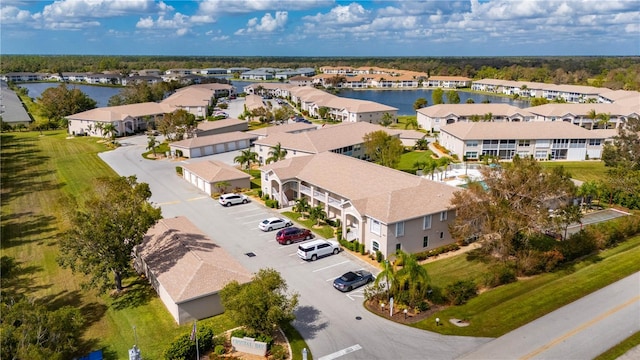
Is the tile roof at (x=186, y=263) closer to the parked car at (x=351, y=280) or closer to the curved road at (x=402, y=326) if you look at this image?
the curved road at (x=402, y=326)

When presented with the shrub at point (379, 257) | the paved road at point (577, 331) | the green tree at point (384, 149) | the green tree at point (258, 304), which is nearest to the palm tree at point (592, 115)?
the green tree at point (384, 149)

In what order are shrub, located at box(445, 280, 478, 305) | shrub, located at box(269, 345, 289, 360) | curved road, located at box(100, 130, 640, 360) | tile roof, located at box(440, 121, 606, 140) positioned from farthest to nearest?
tile roof, located at box(440, 121, 606, 140)
shrub, located at box(445, 280, 478, 305)
curved road, located at box(100, 130, 640, 360)
shrub, located at box(269, 345, 289, 360)

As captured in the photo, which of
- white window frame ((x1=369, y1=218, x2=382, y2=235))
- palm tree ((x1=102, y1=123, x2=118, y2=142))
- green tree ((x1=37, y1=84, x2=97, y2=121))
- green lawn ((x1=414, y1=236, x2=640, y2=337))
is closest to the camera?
green lawn ((x1=414, y1=236, x2=640, y2=337))

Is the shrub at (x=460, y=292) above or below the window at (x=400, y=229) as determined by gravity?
below

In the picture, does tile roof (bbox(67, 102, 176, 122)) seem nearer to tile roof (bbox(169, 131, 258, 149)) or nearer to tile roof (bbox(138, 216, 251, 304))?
tile roof (bbox(169, 131, 258, 149))

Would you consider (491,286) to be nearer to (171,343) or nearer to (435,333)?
(435,333)

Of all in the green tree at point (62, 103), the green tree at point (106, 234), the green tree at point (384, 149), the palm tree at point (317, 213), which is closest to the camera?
the green tree at point (106, 234)

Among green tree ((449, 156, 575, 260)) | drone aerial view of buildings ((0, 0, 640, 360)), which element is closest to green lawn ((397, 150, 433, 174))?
drone aerial view of buildings ((0, 0, 640, 360))

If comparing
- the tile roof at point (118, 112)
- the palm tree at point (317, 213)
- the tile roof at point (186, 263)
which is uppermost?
the tile roof at point (118, 112)
